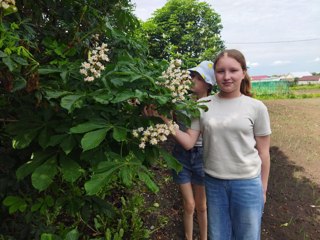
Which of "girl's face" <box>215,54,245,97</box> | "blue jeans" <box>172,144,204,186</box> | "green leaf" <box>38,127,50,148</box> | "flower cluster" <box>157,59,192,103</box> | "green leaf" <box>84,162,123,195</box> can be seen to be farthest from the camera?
"blue jeans" <box>172,144,204,186</box>

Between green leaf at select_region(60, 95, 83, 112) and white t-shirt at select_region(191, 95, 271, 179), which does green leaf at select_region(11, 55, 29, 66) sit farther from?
white t-shirt at select_region(191, 95, 271, 179)

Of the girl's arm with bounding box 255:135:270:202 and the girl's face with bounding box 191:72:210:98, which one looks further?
the girl's face with bounding box 191:72:210:98

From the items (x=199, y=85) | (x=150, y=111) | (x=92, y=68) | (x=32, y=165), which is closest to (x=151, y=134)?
(x=150, y=111)

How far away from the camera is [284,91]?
21266 mm

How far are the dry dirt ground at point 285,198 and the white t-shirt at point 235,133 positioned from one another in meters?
1.51

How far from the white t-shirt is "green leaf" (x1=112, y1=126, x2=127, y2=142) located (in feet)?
2.91

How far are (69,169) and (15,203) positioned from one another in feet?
2.23

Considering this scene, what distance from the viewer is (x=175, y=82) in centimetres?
148

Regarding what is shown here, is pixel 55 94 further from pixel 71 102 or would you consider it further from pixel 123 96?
pixel 123 96

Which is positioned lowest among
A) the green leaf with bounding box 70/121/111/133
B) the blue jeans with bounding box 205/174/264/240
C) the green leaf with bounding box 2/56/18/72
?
the blue jeans with bounding box 205/174/264/240

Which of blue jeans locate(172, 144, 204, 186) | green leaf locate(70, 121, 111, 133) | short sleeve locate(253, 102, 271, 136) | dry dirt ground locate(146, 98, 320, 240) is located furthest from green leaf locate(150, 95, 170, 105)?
dry dirt ground locate(146, 98, 320, 240)

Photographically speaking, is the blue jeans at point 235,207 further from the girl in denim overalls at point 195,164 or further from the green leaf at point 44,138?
the green leaf at point 44,138

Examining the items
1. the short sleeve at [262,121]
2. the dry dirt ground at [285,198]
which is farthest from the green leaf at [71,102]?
the dry dirt ground at [285,198]

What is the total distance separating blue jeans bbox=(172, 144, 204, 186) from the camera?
8.72ft
